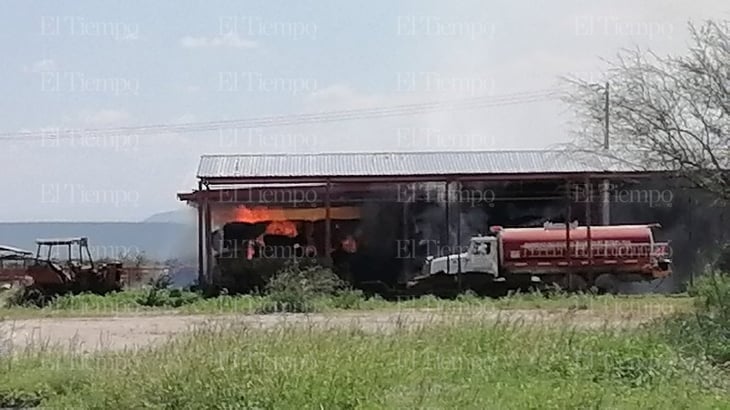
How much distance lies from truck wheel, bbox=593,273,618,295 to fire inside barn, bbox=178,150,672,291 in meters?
2.01

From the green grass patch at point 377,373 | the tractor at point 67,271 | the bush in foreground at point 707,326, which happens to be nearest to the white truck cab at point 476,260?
the tractor at point 67,271

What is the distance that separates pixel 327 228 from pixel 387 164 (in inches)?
122

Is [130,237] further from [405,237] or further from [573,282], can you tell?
[573,282]

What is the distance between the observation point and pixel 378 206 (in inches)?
1123

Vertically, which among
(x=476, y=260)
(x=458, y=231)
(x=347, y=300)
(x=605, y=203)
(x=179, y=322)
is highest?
(x=605, y=203)

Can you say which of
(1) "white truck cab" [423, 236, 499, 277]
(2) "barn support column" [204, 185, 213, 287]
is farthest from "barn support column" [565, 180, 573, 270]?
(2) "barn support column" [204, 185, 213, 287]

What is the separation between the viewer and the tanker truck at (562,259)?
2634 cm

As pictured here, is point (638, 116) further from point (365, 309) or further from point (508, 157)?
point (508, 157)

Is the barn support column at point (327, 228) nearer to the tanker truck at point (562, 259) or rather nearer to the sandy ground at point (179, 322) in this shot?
the tanker truck at point (562, 259)

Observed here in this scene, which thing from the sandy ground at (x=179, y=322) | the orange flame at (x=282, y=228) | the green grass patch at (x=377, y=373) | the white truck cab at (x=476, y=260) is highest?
the orange flame at (x=282, y=228)

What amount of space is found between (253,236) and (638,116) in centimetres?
1292

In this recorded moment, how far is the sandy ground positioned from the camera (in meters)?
16.4

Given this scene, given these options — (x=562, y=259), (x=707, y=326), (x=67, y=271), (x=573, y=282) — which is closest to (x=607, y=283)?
(x=573, y=282)

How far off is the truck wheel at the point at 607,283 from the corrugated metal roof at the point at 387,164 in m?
2.78
